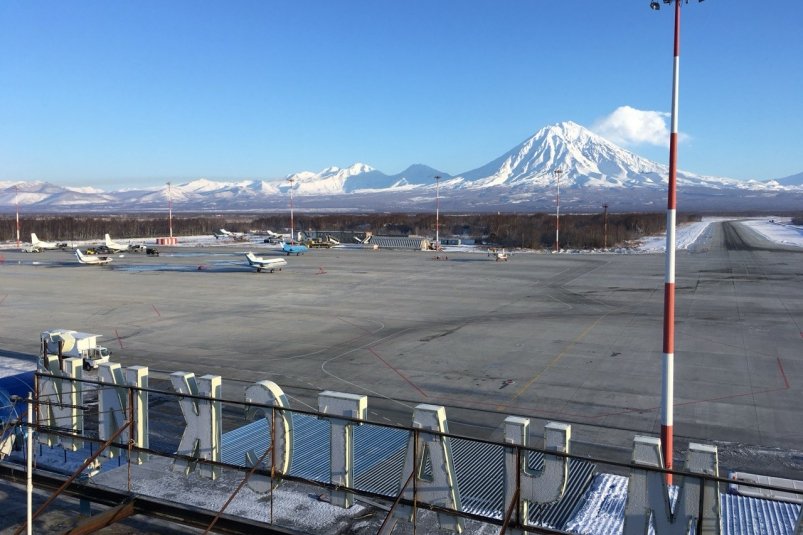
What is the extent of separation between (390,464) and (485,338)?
17.5 m

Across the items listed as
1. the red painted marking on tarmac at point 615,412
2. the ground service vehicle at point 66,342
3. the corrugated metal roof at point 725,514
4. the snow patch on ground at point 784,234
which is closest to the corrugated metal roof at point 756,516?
the corrugated metal roof at point 725,514

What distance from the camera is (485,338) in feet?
103

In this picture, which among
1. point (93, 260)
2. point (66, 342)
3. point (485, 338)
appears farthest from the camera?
point (93, 260)

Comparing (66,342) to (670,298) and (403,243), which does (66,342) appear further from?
(403,243)

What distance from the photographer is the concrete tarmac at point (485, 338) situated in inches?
782

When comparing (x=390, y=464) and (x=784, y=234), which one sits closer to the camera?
(x=390, y=464)

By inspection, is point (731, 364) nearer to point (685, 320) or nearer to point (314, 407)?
point (685, 320)

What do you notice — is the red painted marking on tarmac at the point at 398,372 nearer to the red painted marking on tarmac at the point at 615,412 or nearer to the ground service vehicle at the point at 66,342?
the red painted marking on tarmac at the point at 615,412

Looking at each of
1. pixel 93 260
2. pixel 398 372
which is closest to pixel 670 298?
pixel 398 372

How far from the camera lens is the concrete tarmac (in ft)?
65.2

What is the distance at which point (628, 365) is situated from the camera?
26.0m

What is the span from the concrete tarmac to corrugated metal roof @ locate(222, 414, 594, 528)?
2323 millimetres

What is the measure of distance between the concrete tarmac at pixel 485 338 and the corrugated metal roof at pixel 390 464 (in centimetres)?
232

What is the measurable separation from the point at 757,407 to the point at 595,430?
6202 mm
